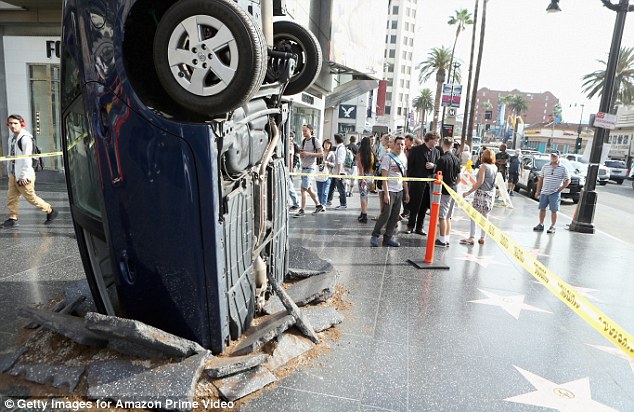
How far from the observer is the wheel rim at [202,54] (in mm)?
2711

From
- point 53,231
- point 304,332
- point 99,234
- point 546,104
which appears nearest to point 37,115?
point 53,231

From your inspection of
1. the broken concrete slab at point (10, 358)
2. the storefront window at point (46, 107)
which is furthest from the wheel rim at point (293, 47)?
the storefront window at point (46, 107)

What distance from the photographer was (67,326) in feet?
11.0

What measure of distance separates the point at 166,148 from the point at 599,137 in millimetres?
10951

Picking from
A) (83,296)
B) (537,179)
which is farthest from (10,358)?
(537,179)

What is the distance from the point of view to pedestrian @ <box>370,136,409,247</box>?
7266mm

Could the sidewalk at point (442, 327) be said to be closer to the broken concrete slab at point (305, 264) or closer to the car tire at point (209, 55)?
the broken concrete slab at point (305, 264)

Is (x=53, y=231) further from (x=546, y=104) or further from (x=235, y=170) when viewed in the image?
(x=546, y=104)

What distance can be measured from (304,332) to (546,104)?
21585cm

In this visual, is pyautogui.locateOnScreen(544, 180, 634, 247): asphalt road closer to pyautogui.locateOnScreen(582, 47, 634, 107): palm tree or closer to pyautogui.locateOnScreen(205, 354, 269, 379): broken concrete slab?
pyautogui.locateOnScreen(205, 354, 269, 379): broken concrete slab

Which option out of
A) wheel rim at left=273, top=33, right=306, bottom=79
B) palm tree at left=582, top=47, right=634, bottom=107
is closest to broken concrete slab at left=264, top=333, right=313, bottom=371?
wheel rim at left=273, top=33, right=306, bottom=79

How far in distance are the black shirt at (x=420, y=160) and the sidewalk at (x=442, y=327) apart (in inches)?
53.3

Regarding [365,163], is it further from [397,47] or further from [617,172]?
[397,47]

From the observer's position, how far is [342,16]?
2188 cm
